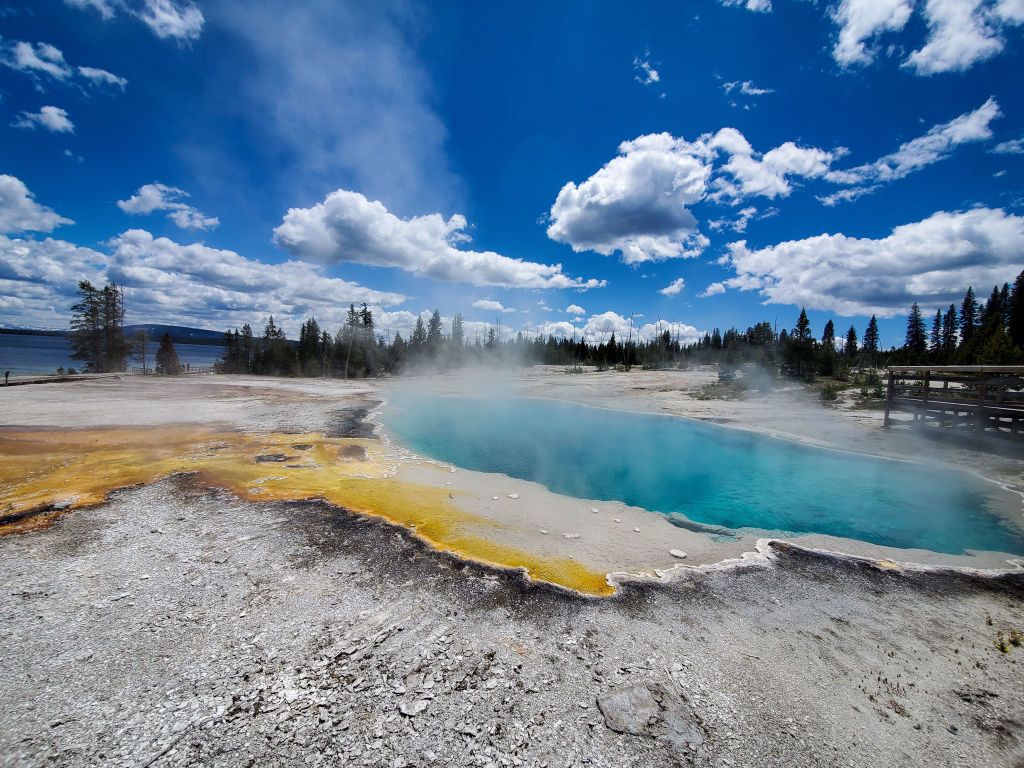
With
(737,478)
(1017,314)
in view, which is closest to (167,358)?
(737,478)

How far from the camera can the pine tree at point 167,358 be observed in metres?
47.5

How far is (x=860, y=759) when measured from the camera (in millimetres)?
3025

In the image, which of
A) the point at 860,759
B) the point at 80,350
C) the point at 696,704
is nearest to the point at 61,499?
the point at 696,704

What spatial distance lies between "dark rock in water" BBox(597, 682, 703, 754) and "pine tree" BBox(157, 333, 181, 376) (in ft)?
193

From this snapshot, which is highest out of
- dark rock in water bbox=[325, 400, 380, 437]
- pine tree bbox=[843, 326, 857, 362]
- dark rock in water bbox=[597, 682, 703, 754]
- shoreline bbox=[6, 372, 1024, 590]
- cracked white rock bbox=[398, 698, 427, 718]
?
pine tree bbox=[843, 326, 857, 362]

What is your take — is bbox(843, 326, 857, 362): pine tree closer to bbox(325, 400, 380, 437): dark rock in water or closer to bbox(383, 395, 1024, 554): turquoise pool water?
bbox(383, 395, 1024, 554): turquoise pool water

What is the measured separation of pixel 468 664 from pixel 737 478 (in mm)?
11812

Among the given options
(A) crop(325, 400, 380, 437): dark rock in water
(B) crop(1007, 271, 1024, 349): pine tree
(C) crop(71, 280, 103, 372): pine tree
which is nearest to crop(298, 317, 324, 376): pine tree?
(C) crop(71, 280, 103, 372): pine tree

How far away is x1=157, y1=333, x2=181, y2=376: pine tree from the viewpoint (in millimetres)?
47469

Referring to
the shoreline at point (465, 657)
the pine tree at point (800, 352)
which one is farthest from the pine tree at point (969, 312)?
the shoreline at point (465, 657)

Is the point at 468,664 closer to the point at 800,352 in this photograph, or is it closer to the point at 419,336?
the point at 800,352

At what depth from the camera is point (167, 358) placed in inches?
1930

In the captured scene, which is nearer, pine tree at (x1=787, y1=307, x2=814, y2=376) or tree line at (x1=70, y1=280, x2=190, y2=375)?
pine tree at (x1=787, y1=307, x2=814, y2=376)

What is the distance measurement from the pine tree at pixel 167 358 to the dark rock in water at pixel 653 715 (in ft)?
193
